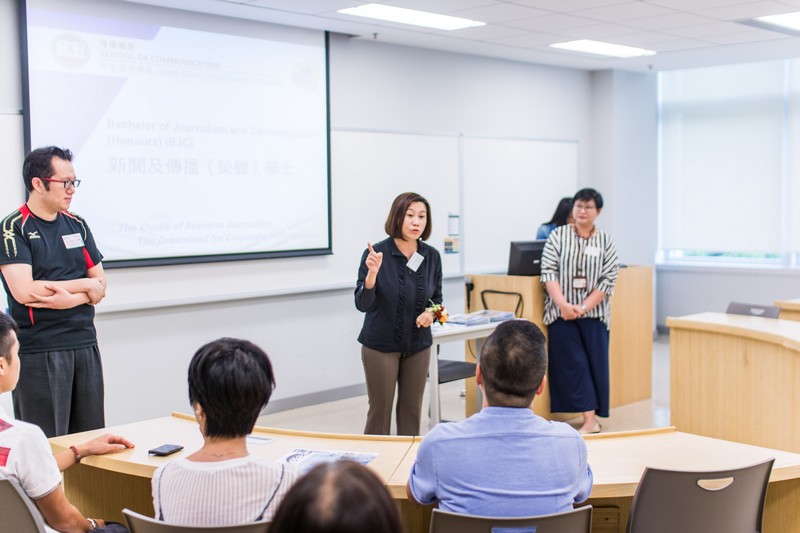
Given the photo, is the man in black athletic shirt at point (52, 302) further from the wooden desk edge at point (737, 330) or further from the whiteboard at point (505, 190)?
the whiteboard at point (505, 190)

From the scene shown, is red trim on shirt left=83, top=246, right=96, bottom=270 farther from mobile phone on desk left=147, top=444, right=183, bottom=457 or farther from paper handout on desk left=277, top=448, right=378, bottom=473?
paper handout on desk left=277, top=448, right=378, bottom=473

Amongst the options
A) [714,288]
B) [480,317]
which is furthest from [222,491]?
[714,288]

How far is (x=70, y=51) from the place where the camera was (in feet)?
16.0

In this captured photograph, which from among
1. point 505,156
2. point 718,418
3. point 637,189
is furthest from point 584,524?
point 637,189

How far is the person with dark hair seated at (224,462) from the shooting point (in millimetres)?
1874

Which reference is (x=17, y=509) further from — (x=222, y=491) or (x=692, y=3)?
(x=692, y=3)

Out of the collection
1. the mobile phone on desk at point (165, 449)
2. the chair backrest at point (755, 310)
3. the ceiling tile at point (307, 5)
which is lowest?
the mobile phone on desk at point (165, 449)

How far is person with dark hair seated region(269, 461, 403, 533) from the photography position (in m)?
1.06

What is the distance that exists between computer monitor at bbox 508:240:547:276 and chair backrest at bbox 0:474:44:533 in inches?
153

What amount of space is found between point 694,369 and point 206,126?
330 centimetres

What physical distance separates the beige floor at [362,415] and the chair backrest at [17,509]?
338 cm

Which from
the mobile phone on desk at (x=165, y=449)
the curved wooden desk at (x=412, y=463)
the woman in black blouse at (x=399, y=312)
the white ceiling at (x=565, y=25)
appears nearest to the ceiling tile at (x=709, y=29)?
the white ceiling at (x=565, y=25)

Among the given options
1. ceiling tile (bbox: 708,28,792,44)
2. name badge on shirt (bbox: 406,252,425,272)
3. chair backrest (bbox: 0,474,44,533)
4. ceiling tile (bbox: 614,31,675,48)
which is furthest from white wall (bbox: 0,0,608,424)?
chair backrest (bbox: 0,474,44,533)

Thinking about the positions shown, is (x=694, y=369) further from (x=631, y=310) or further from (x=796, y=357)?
(x=631, y=310)
